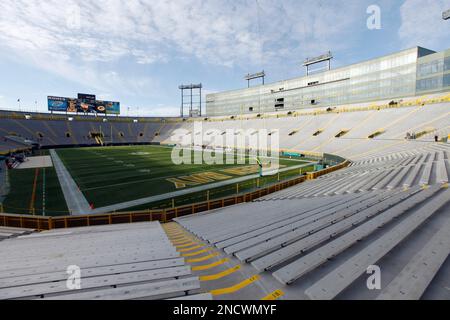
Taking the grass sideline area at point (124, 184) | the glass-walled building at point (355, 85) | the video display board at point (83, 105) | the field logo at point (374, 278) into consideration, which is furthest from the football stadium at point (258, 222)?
the video display board at point (83, 105)

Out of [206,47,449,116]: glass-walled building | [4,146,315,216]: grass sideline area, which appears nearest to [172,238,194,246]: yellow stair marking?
[4,146,315,216]: grass sideline area

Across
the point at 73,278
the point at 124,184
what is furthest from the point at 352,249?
the point at 124,184

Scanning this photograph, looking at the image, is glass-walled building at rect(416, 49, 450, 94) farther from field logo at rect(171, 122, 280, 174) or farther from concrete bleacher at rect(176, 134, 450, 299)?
concrete bleacher at rect(176, 134, 450, 299)

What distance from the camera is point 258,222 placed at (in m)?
8.57

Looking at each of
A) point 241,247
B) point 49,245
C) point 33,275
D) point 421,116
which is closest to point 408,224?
point 241,247

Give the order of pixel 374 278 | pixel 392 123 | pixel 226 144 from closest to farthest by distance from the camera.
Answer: pixel 374 278 → pixel 392 123 → pixel 226 144

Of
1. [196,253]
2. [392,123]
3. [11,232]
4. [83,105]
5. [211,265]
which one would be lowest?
[11,232]

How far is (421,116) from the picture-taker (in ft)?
115

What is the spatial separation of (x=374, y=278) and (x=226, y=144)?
5553 centimetres

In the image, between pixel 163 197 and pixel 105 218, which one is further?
pixel 163 197

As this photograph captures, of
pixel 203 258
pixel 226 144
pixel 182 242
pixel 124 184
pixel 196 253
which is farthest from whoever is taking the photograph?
pixel 226 144

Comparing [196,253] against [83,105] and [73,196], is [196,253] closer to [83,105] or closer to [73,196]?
[73,196]

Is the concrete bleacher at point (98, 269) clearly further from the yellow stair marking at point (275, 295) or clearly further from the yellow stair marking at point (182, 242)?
the yellow stair marking at point (275, 295)

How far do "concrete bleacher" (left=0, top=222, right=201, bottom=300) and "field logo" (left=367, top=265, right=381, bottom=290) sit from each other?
9.23 ft
